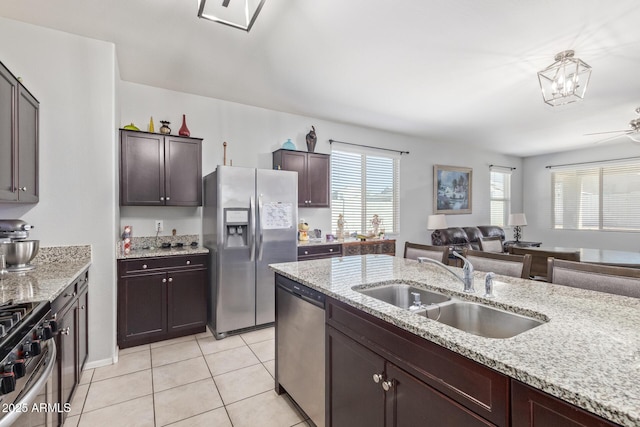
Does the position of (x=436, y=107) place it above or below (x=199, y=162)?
above

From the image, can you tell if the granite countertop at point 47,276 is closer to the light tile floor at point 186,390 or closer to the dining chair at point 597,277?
the light tile floor at point 186,390

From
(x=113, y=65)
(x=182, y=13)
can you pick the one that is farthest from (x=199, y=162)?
(x=182, y=13)

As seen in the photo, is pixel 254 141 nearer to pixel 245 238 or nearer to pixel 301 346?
pixel 245 238

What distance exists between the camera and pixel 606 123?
4.86 metres

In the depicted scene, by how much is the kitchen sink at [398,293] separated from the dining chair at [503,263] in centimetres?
75

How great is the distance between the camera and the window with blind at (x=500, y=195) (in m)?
7.43

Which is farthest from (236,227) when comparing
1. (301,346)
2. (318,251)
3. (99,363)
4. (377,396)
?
(377,396)

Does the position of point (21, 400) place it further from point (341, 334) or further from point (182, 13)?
point (182, 13)

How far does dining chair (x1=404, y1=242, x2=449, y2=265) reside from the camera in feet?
8.16

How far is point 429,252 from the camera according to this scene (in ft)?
8.64

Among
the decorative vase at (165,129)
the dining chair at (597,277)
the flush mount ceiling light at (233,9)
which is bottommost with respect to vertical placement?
the dining chair at (597,277)

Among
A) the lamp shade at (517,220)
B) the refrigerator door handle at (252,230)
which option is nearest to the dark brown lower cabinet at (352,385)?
the refrigerator door handle at (252,230)

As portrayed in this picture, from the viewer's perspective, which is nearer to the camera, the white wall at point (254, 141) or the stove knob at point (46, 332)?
the stove knob at point (46, 332)

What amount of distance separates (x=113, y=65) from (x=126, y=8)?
0.62 meters
